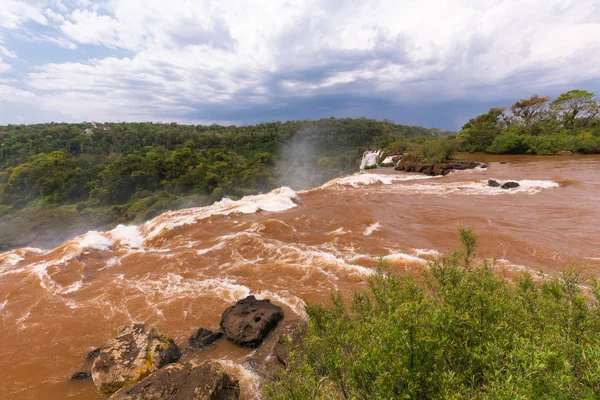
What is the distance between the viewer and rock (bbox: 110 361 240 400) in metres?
5.54

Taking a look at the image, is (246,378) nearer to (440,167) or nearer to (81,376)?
(81,376)

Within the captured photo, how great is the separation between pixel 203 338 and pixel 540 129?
6089cm

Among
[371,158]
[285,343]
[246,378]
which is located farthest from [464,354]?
[371,158]

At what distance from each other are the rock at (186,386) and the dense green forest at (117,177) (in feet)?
102

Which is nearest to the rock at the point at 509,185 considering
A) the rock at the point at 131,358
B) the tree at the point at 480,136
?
the tree at the point at 480,136

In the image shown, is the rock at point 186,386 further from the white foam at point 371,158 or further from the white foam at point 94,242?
the white foam at point 371,158

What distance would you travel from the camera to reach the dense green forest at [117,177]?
116ft

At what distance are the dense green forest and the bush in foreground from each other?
3485cm

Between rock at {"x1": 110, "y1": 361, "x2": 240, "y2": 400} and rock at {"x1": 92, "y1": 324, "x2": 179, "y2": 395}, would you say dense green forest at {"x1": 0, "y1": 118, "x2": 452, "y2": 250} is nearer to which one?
rock at {"x1": 92, "y1": 324, "x2": 179, "y2": 395}

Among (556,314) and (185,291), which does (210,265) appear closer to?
(185,291)

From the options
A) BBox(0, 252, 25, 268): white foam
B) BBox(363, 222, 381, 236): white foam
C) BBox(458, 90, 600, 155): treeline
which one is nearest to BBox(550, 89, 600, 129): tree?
BBox(458, 90, 600, 155): treeline

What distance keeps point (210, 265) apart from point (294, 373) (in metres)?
10.7

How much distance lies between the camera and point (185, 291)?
11.5 m

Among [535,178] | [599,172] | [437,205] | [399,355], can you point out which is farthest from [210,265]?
[599,172]
